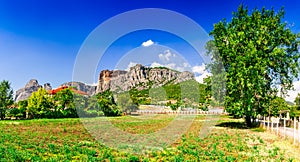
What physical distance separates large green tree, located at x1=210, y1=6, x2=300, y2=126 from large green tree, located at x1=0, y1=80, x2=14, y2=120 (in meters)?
38.8

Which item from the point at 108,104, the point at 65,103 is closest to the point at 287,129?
the point at 65,103

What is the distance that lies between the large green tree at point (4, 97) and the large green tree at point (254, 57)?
38.8 m

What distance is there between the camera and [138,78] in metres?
63.4

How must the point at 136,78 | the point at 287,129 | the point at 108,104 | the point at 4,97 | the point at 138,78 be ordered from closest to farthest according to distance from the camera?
the point at 287,129 < the point at 4,97 < the point at 108,104 < the point at 138,78 < the point at 136,78

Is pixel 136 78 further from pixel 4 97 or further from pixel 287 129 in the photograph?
pixel 287 129

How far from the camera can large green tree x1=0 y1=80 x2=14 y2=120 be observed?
50625 millimetres

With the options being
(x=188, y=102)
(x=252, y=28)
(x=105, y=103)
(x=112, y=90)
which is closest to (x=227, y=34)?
(x=252, y=28)

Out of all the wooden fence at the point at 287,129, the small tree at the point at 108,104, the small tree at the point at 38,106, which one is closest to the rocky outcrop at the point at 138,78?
the small tree at the point at 108,104

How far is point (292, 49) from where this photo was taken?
29797 millimetres

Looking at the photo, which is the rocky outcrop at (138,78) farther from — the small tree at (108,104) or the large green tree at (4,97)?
the large green tree at (4,97)

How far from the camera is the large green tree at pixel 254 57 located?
2708 centimetres

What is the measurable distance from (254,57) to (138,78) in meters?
38.4

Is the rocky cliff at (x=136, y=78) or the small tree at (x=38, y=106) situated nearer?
the small tree at (x=38, y=106)

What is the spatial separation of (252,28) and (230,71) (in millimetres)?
5059
